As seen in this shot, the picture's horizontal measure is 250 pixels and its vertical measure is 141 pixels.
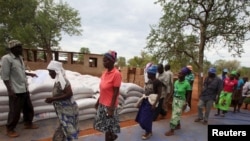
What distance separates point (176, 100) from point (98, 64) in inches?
619

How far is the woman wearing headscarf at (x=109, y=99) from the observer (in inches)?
144

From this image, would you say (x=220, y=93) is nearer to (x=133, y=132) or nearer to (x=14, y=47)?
(x=133, y=132)

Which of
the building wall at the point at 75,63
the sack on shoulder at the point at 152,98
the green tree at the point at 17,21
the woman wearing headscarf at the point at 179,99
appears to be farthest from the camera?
the green tree at the point at 17,21

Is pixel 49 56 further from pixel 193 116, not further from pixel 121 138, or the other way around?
pixel 121 138

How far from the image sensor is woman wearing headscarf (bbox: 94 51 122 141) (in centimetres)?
366

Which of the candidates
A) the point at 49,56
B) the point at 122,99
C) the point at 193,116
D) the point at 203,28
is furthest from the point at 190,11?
the point at 49,56

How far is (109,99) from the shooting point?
12.2 ft

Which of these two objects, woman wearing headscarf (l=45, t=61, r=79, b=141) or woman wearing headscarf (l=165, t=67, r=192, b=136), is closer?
woman wearing headscarf (l=45, t=61, r=79, b=141)

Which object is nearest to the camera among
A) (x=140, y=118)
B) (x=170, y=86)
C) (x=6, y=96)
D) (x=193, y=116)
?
(x=6, y=96)

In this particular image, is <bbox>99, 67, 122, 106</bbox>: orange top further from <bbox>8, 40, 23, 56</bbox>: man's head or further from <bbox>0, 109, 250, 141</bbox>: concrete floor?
<bbox>8, 40, 23, 56</bbox>: man's head

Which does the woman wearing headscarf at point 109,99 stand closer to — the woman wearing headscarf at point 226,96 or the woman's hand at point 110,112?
the woman's hand at point 110,112

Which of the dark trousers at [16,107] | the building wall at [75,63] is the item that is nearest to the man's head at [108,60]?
the dark trousers at [16,107]

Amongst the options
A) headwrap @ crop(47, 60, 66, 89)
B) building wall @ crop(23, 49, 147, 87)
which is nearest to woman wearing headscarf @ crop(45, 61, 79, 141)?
headwrap @ crop(47, 60, 66, 89)

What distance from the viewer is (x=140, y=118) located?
5223mm
